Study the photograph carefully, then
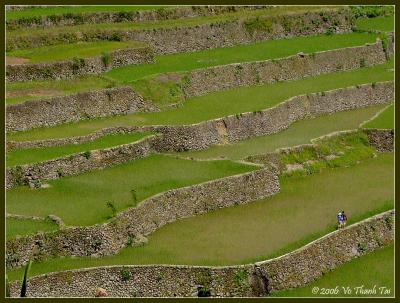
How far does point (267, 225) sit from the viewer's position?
47094 millimetres

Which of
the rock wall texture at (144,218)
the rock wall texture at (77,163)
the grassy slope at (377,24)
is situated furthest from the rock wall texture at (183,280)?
the grassy slope at (377,24)

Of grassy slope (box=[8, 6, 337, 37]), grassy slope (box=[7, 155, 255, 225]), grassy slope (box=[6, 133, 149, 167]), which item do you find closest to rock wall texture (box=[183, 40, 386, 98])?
grassy slope (box=[8, 6, 337, 37])

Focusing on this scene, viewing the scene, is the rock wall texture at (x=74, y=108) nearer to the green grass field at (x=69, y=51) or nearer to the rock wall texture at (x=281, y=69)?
the rock wall texture at (x=281, y=69)

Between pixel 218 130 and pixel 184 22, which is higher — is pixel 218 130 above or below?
below

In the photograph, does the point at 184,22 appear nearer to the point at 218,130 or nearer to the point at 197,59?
the point at 197,59

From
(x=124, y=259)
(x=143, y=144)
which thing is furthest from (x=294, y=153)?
(x=124, y=259)

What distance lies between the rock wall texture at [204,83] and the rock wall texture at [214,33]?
472 cm

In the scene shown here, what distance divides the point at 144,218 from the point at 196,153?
927 cm

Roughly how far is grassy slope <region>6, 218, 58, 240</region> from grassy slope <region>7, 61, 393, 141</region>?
27.9 feet

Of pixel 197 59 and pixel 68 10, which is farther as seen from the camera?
pixel 68 10

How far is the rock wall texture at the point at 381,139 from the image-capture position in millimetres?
59103

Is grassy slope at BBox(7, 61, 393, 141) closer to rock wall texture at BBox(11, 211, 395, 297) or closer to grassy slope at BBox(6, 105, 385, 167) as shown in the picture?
grassy slope at BBox(6, 105, 385, 167)

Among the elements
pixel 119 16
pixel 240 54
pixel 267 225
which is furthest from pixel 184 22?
pixel 267 225

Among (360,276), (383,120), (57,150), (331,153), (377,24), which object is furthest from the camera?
(377,24)
